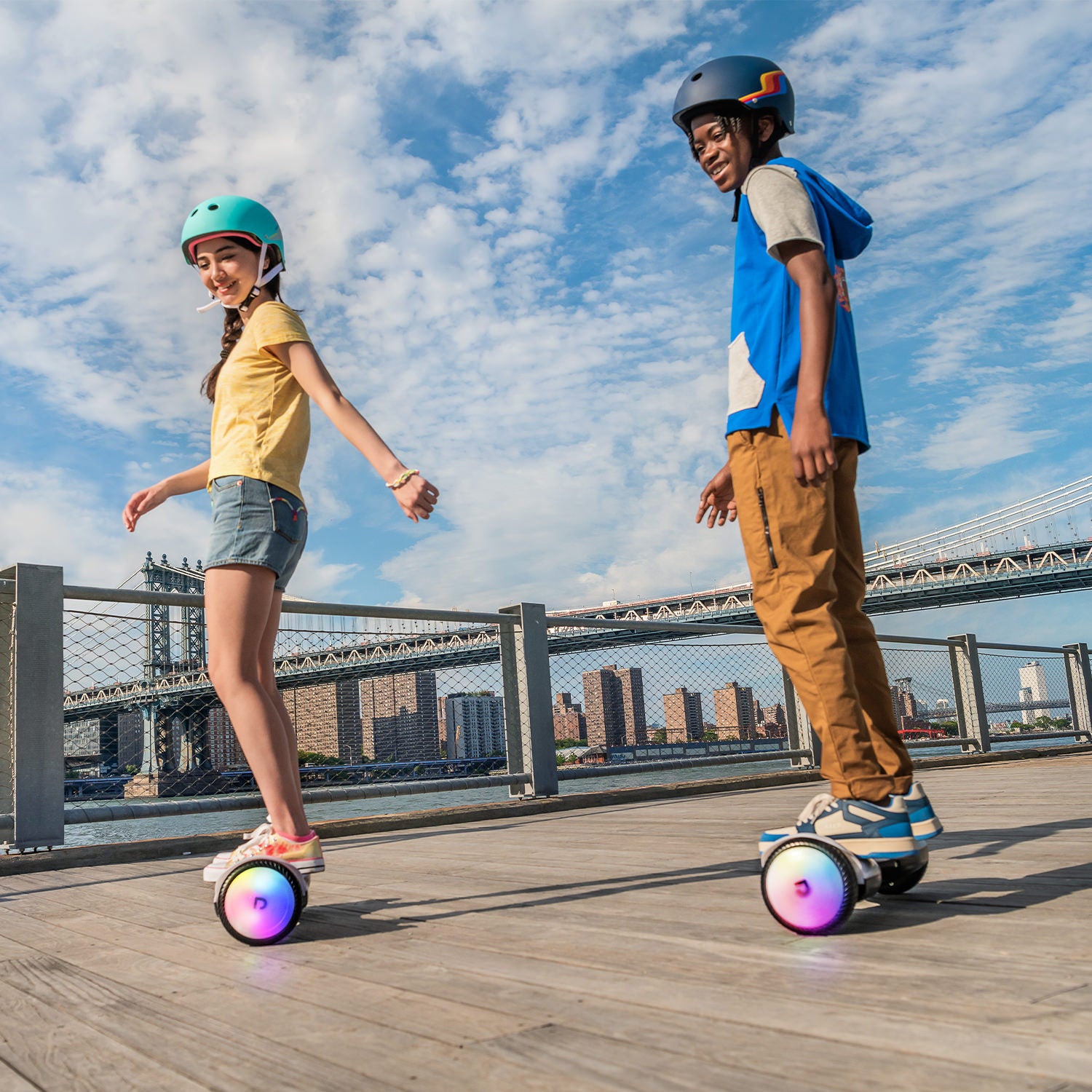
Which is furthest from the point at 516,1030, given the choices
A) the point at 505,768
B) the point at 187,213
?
the point at 505,768

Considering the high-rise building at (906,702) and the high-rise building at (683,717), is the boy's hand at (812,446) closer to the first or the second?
the high-rise building at (683,717)

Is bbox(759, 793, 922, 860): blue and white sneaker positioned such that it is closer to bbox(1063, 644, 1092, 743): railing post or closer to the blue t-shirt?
the blue t-shirt

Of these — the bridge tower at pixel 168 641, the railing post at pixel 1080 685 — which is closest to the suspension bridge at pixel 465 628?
the bridge tower at pixel 168 641

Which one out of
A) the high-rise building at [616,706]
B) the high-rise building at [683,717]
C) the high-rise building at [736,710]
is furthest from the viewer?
the high-rise building at [736,710]

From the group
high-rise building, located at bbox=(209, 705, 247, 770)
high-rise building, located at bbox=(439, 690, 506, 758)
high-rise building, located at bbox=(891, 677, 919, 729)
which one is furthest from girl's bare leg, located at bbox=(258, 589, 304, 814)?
high-rise building, located at bbox=(891, 677, 919, 729)

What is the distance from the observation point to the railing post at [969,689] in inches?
258

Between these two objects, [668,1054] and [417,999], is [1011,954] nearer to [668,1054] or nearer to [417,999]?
[668,1054]

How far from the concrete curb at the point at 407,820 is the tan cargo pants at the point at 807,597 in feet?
6.32

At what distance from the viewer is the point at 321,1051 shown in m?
0.82

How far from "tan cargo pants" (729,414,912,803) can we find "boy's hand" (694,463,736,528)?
0.34 meters

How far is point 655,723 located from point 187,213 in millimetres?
4132

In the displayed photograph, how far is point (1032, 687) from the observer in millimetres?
9039

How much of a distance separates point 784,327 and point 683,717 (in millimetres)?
4343

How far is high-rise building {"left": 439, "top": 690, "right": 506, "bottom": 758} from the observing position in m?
4.23
